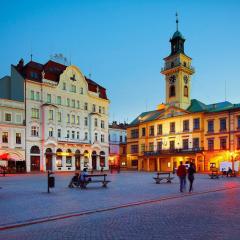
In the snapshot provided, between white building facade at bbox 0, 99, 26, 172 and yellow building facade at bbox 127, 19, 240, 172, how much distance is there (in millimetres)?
26369

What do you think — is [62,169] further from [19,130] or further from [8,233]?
[8,233]

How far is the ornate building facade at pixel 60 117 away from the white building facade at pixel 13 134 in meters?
1.06

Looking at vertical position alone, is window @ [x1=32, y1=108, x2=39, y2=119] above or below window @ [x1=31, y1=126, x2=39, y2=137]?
above

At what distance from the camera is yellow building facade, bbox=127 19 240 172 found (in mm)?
57094

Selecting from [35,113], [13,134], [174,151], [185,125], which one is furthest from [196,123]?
[13,134]

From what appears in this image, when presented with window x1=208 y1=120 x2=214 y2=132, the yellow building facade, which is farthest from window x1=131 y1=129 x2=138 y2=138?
window x1=208 y1=120 x2=214 y2=132

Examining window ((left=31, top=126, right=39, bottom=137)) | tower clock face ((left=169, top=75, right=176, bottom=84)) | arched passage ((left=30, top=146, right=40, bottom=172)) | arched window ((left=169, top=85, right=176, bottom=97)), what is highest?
tower clock face ((left=169, top=75, right=176, bottom=84))

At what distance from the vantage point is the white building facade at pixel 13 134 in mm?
53906

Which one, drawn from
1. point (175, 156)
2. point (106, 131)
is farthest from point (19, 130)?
point (175, 156)

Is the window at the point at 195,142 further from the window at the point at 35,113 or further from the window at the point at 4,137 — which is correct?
the window at the point at 4,137

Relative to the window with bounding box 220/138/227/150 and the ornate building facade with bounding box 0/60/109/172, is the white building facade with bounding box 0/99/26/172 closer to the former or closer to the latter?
the ornate building facade with bounding box 0/60/109/172

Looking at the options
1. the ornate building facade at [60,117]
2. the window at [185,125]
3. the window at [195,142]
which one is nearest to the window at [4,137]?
the ornate building facade at [60,117]

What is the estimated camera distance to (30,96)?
58.2 m

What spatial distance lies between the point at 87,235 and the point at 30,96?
172ft
